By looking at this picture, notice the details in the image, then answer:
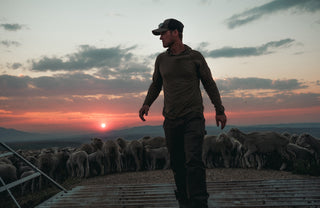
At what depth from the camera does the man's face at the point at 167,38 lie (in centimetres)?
424

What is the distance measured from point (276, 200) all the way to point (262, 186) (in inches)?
36.7

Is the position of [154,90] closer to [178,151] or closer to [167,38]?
[167,38]

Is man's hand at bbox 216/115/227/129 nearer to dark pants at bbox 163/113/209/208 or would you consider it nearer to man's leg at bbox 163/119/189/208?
dark pants at bbox 163/113/209/208

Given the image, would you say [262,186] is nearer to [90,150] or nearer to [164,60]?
[164,60]

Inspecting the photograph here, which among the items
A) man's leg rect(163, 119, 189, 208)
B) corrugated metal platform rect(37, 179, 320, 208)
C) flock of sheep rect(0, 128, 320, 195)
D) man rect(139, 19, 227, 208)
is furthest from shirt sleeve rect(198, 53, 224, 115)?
flock of sheep rect(0, 128, 320, 195)

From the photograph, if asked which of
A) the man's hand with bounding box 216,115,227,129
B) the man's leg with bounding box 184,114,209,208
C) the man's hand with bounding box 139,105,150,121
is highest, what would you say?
the man's hand with bounding box 139,105,150,121

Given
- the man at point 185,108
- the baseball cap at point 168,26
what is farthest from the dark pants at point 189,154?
the baseball cap at point 168,26

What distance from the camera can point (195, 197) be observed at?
378 centimetres

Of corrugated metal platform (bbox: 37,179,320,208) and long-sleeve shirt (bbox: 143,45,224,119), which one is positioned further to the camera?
corrugated metal platform (bbox: 37,179,320,208)

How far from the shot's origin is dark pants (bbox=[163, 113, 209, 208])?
3.80 m

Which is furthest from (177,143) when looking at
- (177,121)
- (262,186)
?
(262,186)

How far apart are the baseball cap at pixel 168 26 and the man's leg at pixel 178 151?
1.30 meters

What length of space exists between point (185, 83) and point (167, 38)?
0.73 metres

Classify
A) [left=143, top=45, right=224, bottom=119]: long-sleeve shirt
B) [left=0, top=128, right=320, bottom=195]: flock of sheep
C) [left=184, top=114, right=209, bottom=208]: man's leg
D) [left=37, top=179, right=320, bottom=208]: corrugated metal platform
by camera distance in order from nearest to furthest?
[left=184, top=114, right=209, bottom=208]: man's leg, [left=143, top=45, right=224, bottom=119]: long-sleeve shirt, [left=37, top=179, right=320, bottom=208]: corrugated metal platform, [left=0, top=128, right=320, bottom=195]: flock of sheep
